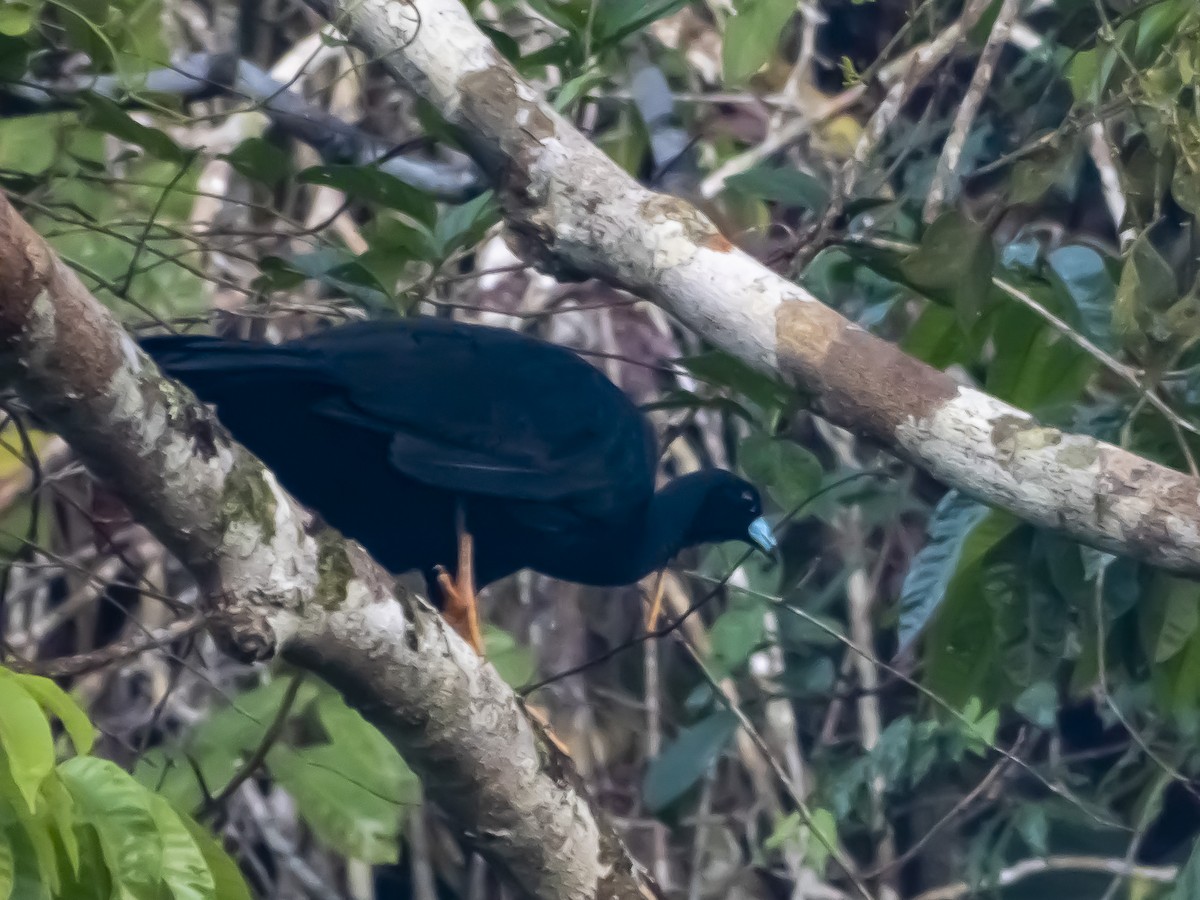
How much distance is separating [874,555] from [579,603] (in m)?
0.73

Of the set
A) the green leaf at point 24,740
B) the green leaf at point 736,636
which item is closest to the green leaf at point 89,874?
the green leaf at point 24,740

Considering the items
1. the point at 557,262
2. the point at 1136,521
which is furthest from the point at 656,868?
the point at 1136,521

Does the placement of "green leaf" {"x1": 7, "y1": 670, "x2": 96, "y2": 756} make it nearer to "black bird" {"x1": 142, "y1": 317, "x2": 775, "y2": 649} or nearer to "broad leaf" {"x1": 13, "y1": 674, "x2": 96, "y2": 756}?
"broad leaf" {"x1": 13, "y1": 674, "x2": 96, "y2": 756}

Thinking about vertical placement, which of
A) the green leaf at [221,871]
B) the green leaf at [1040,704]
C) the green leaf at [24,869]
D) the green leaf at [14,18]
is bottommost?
the green leaf at [1040,704]

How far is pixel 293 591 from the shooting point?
166 cm

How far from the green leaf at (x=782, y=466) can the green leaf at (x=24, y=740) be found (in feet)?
4.79

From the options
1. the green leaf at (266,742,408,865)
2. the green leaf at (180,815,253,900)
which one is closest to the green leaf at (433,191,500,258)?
the green leaf at (266,742,408,865)

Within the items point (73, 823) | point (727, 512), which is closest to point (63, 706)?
point (73, 823)

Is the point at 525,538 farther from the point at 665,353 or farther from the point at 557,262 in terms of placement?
the point at 665,353

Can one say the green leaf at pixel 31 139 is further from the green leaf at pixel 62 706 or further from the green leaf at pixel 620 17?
the green leaf at pixel 62 706

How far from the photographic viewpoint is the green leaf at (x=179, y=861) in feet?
4.24

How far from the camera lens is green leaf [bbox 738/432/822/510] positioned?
242cm

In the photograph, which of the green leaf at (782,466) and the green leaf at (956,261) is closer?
→ the green leaf at (956,261)

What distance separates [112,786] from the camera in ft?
4.06
